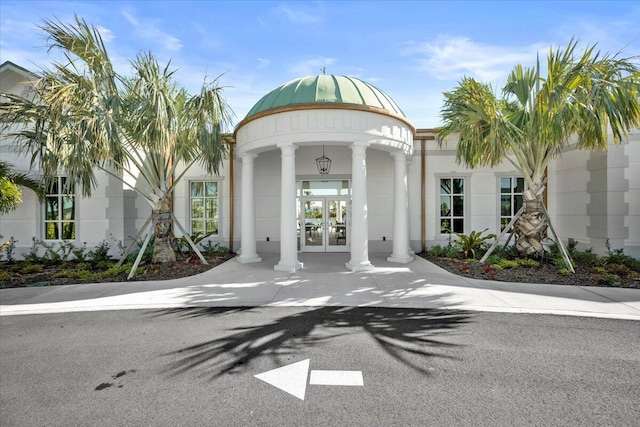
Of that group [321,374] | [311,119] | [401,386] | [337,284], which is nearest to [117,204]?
[311,119]

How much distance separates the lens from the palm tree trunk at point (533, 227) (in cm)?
856

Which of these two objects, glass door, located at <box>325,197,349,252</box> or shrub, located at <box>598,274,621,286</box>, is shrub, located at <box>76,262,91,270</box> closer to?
glass door, located at <box>325,197,349,252</box>

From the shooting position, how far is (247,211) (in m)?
9.86

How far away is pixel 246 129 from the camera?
9.51 metres

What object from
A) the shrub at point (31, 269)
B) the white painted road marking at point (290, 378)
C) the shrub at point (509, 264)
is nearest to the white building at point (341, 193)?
the shrub at point (31, 269)

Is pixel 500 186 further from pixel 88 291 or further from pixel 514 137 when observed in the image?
pixel 88 291

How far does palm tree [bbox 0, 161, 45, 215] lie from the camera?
28.1 ft

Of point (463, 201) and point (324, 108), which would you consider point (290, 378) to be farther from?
point (463, 201)

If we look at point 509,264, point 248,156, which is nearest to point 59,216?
point 248,156

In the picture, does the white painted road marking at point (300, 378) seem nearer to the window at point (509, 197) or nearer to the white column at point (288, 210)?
the white column at point (288, 210)

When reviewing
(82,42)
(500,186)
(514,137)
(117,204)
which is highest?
(82,42)

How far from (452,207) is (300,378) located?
10795 millimetres

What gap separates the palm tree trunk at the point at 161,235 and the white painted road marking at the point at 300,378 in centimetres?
696

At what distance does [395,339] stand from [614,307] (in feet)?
14.2
